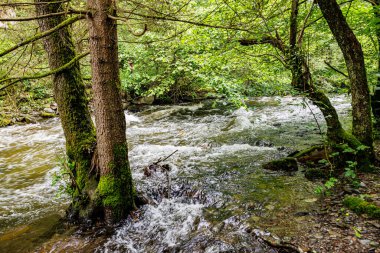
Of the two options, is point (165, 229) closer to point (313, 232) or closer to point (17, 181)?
point (313, 232)

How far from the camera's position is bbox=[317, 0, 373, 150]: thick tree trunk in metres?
4.48

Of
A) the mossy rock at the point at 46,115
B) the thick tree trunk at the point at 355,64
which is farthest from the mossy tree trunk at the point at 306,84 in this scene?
the mossy rock at the point at 46,115

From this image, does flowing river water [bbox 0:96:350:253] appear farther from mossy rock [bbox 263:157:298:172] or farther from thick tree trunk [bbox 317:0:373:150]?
thick tree trunk [bbox 317:0:373:150]

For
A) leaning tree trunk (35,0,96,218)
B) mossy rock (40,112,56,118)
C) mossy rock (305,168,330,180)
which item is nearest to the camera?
leaning tree trunk (35,0,96,218)

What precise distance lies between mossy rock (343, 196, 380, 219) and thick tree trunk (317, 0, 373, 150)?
1616 millimetres

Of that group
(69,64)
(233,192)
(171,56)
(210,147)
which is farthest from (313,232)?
(171,56)

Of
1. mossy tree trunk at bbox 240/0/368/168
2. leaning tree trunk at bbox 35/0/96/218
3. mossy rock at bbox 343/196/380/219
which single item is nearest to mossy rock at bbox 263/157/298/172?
mossy tree trunk at bbox 240/0/368/168

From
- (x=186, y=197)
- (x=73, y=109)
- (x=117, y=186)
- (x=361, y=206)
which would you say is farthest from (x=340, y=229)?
(x=73, y=109)

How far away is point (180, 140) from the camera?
30.6 ft

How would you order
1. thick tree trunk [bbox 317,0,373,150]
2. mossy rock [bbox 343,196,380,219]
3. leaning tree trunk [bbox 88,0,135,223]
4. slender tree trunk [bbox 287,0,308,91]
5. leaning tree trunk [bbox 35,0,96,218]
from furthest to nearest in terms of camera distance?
slender tree trunk [bbox 287,0,308,91], thick tree trunk [bbox 317,0,373,150], leaning tree trunk [bbox 35,0,96,218], leaning tree trunk [bbox 88,0,135,223], mossy rock [bbox 343,196,380,219]

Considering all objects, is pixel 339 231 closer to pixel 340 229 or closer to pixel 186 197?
pixel 340 229

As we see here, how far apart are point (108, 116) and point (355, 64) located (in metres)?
4.48

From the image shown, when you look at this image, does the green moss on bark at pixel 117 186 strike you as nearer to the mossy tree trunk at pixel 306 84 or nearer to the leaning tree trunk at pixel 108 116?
the leaning tree trunk at pixel 108 116

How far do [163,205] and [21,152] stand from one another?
7.33m
